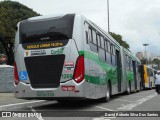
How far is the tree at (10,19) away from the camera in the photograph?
50.0 m

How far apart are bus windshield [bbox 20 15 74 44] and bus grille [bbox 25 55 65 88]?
0.72 metres

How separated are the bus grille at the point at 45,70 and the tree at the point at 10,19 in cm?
3331

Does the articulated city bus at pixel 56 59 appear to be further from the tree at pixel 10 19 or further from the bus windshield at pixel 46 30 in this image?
the tree at pixel 10 19

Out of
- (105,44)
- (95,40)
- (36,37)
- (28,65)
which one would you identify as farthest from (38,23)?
(105,44)

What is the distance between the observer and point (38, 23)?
13.9 metres

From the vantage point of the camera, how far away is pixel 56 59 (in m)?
13.3

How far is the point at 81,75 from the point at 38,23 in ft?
8.82

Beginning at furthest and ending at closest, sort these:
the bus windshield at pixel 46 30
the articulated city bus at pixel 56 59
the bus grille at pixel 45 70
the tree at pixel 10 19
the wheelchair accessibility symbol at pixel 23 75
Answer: the tree at pixel 10 19, the wheelchair accessibility symbol at pixel 23 75, the bus windshield at pixel 46 30, the bus grille at pixel 45 70, the articulated city bus at pixel 56 59

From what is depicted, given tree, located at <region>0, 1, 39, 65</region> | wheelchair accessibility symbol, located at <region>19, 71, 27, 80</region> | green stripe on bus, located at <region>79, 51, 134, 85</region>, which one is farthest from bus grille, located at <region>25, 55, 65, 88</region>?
tree, located at <region>0, 1, 39, 65</region>

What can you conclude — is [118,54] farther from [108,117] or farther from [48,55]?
[108,117]

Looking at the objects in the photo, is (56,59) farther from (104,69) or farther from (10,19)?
(10,19)

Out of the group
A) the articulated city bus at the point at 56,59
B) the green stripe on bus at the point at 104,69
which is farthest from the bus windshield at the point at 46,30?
the green stripe on bus at the point at 104,69

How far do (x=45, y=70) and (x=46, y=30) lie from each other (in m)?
1.49

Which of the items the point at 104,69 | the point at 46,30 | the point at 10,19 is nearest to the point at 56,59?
the point at 46,30
